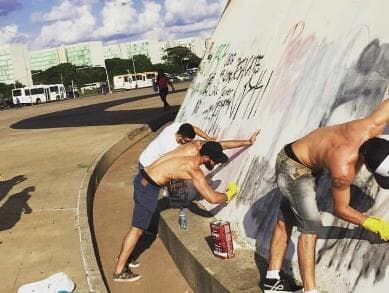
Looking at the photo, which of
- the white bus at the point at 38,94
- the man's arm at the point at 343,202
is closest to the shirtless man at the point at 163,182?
the man's arm at the point at 343,202

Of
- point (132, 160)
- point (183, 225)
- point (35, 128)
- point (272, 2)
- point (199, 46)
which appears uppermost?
point (272, 2)

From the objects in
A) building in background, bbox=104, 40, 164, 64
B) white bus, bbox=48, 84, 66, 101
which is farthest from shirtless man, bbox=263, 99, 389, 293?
building in background, bbox=104, 40, 164, 64

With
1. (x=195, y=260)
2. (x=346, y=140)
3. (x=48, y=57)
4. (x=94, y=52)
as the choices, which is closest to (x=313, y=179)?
(x=346, y=140)

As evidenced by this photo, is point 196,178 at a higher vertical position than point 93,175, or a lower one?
higher

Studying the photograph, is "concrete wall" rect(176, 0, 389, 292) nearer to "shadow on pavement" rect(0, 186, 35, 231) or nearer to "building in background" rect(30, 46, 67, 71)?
"shadow on pavement" rect(0, 186, 35, 231)

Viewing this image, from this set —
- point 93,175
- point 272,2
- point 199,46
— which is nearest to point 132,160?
point 93,175

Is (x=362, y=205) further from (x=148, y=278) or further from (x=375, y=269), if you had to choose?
(x=148, y=278)

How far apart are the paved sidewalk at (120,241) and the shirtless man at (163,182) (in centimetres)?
23

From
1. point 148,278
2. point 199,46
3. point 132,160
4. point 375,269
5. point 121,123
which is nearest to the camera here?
point 375,269

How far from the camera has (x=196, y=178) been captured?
223 inches

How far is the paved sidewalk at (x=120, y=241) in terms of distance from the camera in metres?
Result: 6.34

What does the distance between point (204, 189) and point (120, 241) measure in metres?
2.94

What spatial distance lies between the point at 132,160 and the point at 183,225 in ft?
25.8

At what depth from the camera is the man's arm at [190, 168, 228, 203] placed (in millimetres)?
A: 5516
